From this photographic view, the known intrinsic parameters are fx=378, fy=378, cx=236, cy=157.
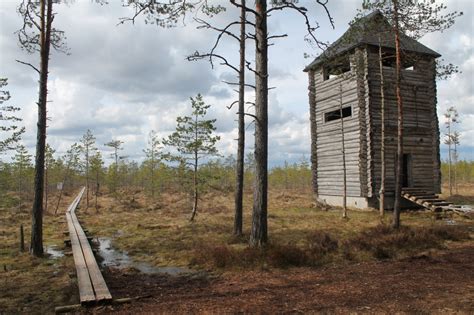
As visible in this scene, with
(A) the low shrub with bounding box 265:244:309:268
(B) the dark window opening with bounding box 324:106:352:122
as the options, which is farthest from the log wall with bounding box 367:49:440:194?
(A) the low shrub with bounding box 265:244:309:268

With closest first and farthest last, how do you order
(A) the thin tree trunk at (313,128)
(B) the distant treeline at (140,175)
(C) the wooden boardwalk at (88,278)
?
1. (C) the wooden boardwalk at (88,278)
2. (A) the thin tree trunk at (313,128)
3. (B) the distant treeline at (140,175)

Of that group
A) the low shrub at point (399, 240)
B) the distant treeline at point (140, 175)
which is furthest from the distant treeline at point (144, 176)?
the low shrub at point (399, 240)

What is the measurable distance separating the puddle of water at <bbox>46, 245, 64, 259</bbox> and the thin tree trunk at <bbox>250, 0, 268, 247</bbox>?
6798mm

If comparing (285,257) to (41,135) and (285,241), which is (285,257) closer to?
(285,241)

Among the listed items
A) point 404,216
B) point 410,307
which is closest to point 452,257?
point 410,307

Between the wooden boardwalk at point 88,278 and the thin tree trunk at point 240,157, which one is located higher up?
the thin tree trunk at point 240,157

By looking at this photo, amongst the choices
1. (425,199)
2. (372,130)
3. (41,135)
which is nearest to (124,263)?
(41,135)

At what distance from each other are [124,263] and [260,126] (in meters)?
5.90

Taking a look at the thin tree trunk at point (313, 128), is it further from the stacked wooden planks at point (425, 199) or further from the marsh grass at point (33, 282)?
the marsh grass at point (33, 282)

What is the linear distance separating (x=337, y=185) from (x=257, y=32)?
54.0 ft

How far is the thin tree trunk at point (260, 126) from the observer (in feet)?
36.0

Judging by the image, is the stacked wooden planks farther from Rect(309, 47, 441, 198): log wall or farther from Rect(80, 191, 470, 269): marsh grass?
Rect(309, 47, 441, 198): log wall

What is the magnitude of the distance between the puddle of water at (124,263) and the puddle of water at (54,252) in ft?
4.38

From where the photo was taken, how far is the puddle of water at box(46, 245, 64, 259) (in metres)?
12.7
